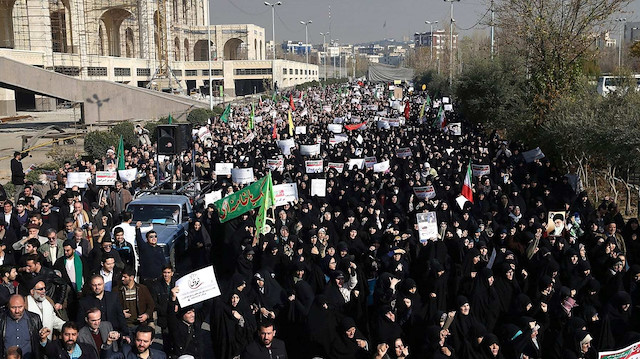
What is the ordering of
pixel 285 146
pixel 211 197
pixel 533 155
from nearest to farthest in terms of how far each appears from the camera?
pixel 211 197 → pixel 533 155 → pixel 285 146

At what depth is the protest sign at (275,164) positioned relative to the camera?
18688mm

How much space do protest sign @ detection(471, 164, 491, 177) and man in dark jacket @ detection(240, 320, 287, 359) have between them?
452 inches

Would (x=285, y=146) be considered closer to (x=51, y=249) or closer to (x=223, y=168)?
(x=223, y=168)

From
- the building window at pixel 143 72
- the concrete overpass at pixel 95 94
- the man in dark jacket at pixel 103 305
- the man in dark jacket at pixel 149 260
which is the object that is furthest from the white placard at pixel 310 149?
the building window at pixel 143 72

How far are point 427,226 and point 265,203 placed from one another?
8.73ft

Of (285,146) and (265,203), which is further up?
(265,203)

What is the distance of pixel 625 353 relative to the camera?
658cm

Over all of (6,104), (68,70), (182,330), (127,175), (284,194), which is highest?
(68,70)

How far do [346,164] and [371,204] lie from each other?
5.78 m

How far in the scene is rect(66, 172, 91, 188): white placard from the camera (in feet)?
49.1

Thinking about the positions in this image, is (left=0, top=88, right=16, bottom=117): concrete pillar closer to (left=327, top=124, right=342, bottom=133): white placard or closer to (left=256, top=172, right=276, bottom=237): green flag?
(left=327, top=124, right=342, bottom=133): white placard

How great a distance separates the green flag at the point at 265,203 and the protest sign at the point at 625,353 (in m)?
5.86

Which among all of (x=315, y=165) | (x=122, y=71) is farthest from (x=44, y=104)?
(x=315, y=165)

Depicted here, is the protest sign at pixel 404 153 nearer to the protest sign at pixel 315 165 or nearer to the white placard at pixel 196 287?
the protest sign at pixel 315 165
